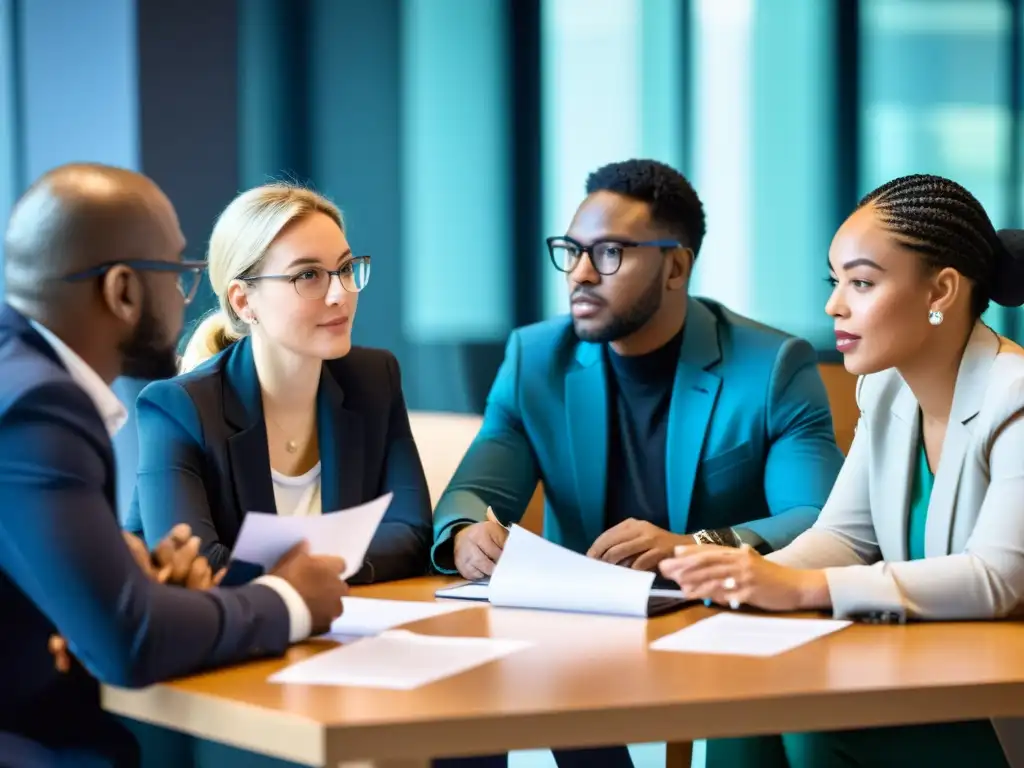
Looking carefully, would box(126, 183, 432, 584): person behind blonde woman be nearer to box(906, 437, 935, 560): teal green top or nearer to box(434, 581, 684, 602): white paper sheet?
box(434, 581, 684, 602): white paper sheet

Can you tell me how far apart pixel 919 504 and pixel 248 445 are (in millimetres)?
1179

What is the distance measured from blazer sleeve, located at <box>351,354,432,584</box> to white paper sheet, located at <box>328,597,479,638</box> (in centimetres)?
21

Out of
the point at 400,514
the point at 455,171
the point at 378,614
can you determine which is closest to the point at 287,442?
the point at 400,514

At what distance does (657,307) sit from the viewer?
10.6ft

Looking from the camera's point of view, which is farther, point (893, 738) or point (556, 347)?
point (556, 347)

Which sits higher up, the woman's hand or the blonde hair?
the blonde hair

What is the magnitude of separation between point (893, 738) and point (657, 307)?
47.5 inches

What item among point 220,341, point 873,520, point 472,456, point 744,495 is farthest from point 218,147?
point 873,520

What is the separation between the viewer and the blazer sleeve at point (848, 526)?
2.45 meters

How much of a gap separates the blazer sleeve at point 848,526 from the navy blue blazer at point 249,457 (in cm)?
71

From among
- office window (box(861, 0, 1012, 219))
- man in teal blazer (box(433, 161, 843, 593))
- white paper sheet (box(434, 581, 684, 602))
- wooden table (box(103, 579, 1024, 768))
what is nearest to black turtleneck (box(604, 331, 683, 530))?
man in teal blazer (box(433, 161, 843, 593))

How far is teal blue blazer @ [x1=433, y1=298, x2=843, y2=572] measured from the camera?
10.0 ft

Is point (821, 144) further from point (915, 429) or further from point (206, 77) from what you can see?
point (915, 429)

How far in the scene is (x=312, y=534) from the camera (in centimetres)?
200
